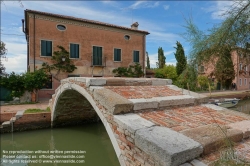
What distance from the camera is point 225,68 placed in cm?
160

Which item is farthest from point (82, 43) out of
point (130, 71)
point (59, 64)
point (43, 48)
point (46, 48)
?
point (130, 71)

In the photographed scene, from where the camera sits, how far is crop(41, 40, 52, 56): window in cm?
1238

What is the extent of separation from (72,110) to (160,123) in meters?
6.60

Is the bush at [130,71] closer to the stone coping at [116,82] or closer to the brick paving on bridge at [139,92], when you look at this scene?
the stone coping at [116,82]

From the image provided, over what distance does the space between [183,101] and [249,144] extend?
159 cm

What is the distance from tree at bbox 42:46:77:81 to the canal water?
5929 millimetres

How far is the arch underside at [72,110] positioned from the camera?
7.68m

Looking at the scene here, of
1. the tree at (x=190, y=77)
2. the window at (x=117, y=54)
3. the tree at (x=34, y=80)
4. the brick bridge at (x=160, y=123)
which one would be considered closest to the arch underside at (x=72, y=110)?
the brick bridge at (x=160, y=123)

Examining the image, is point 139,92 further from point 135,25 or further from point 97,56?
point 135,25

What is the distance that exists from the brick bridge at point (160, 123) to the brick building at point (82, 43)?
28.3ft

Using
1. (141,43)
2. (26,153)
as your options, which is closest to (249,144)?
(26,153)

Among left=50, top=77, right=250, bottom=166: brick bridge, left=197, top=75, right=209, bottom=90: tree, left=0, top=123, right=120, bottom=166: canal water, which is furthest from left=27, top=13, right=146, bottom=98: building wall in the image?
left=197, top=75, right=209, bottom=90: tree

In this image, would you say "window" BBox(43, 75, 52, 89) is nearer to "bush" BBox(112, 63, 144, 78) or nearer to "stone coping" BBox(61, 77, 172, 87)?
"bush" BBox(112, 63, 144, 78)

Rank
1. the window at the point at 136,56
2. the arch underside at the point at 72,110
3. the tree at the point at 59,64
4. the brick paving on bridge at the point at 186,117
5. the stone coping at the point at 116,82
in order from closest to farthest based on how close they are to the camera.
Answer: the brick paving on bridge at the point at 186,117, the stone coping at the point at 116,82, the arch underside at the point at 72,110, the tree at the point at 59,64, the window at the point at 136,56
